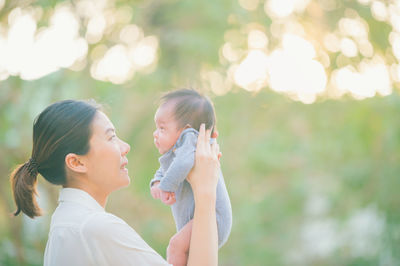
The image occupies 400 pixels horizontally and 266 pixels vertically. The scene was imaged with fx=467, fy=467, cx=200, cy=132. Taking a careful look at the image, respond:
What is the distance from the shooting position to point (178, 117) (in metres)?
1.78

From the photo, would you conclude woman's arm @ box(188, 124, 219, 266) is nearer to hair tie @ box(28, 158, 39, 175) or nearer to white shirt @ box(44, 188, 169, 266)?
white shirt @ box(44, 188, 169, 266)

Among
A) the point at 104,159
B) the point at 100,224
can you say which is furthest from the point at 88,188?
the point at 100,224

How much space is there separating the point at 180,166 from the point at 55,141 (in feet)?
1.37

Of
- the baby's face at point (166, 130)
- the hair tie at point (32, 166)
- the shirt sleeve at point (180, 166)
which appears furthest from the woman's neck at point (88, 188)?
the baby's face at point (166, 130)

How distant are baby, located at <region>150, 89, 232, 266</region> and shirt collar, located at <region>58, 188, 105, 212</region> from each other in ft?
0.87

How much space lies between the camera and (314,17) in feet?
19.9

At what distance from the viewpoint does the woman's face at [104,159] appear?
1.50 meters

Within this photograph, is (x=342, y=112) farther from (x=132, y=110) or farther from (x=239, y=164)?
(x=132, y=110)

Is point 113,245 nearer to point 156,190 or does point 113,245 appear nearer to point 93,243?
point 93,243

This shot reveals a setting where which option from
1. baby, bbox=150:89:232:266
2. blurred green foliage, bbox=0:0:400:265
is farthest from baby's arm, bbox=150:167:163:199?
blurred green foliage, bbox=0:0:400:265

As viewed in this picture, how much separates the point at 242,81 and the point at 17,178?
4.79 meters

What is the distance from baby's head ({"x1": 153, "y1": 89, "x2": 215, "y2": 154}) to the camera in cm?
177

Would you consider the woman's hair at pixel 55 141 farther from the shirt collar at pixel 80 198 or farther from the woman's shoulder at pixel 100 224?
the woman's shoulder at pixel 100 224

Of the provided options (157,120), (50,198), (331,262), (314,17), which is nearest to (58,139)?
(157,120)
